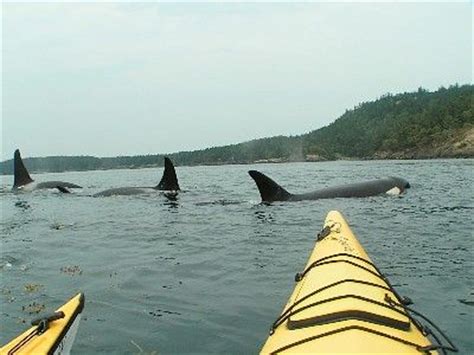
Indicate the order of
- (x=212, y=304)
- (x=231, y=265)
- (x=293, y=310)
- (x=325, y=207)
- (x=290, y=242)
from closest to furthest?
1. (x=293, y=310)
2. (x=212, y=304)
3. (x=231, y=265)
4. (x=290, y=242)
5. (x=325, y=207)

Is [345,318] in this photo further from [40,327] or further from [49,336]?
[40,327]

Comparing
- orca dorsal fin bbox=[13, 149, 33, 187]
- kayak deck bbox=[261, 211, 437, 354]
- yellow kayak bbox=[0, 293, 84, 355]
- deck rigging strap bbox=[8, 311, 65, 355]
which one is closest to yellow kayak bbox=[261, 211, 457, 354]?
kayak deck bbox=[261, 211, 437, 354]

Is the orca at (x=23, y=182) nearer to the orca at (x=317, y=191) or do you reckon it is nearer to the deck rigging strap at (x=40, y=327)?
the orca at (x=317, y=191)

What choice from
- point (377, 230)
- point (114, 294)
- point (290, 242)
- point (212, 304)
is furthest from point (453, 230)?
point (114, 294)

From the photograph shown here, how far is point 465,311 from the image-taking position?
7625mm

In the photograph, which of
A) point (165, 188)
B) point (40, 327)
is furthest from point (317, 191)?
point (40, 327)

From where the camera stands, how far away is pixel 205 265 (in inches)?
428

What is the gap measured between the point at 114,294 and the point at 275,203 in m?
11.7

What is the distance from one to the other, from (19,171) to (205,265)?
26.9m

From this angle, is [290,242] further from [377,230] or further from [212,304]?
[212,304]

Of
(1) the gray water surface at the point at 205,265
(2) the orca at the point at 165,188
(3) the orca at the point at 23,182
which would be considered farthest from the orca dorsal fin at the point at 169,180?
(3) the orca at the point at 23,182

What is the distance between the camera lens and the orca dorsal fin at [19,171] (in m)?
32.9

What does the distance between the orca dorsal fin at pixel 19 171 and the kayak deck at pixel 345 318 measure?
98.5 feet

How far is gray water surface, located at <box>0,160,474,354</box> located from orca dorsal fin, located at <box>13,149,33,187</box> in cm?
1393
